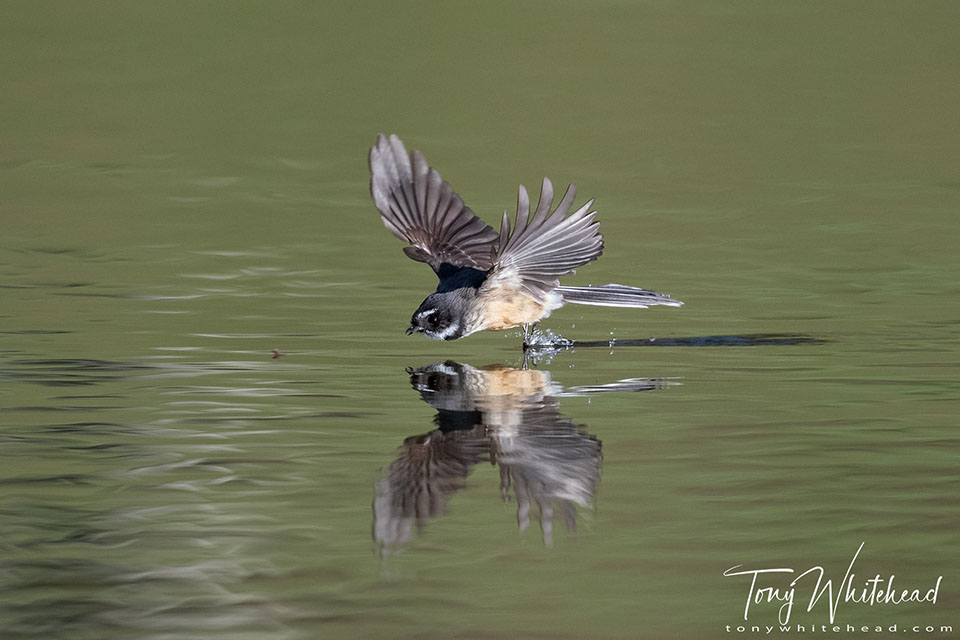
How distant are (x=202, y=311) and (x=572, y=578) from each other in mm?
5370

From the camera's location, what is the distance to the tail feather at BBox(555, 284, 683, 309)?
26.9 feet

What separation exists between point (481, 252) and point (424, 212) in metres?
0.48

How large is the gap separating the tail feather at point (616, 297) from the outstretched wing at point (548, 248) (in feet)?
1.22

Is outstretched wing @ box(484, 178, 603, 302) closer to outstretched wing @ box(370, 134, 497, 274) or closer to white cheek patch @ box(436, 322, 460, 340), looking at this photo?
white cheek patch @ box(436, 322, 460, 340)

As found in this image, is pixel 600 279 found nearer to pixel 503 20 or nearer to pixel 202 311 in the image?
pixel 202 311

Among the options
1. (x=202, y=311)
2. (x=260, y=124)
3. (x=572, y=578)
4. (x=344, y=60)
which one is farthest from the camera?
(x=344, y=60)

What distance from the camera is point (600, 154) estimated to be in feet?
53.6

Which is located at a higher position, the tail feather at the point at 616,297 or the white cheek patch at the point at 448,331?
the tail feather at the point at 616,297

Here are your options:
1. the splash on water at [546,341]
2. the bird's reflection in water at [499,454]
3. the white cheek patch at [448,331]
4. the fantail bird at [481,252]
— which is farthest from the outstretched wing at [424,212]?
the bird's reflection in water at [499,454]

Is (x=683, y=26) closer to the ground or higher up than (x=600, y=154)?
higher up

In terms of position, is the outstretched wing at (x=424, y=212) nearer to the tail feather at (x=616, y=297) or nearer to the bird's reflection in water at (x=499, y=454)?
the tail feather at (x=616, y=297)

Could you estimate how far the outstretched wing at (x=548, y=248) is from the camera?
295 inches

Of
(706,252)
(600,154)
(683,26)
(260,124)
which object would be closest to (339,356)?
(706,252)

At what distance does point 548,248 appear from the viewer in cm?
768
